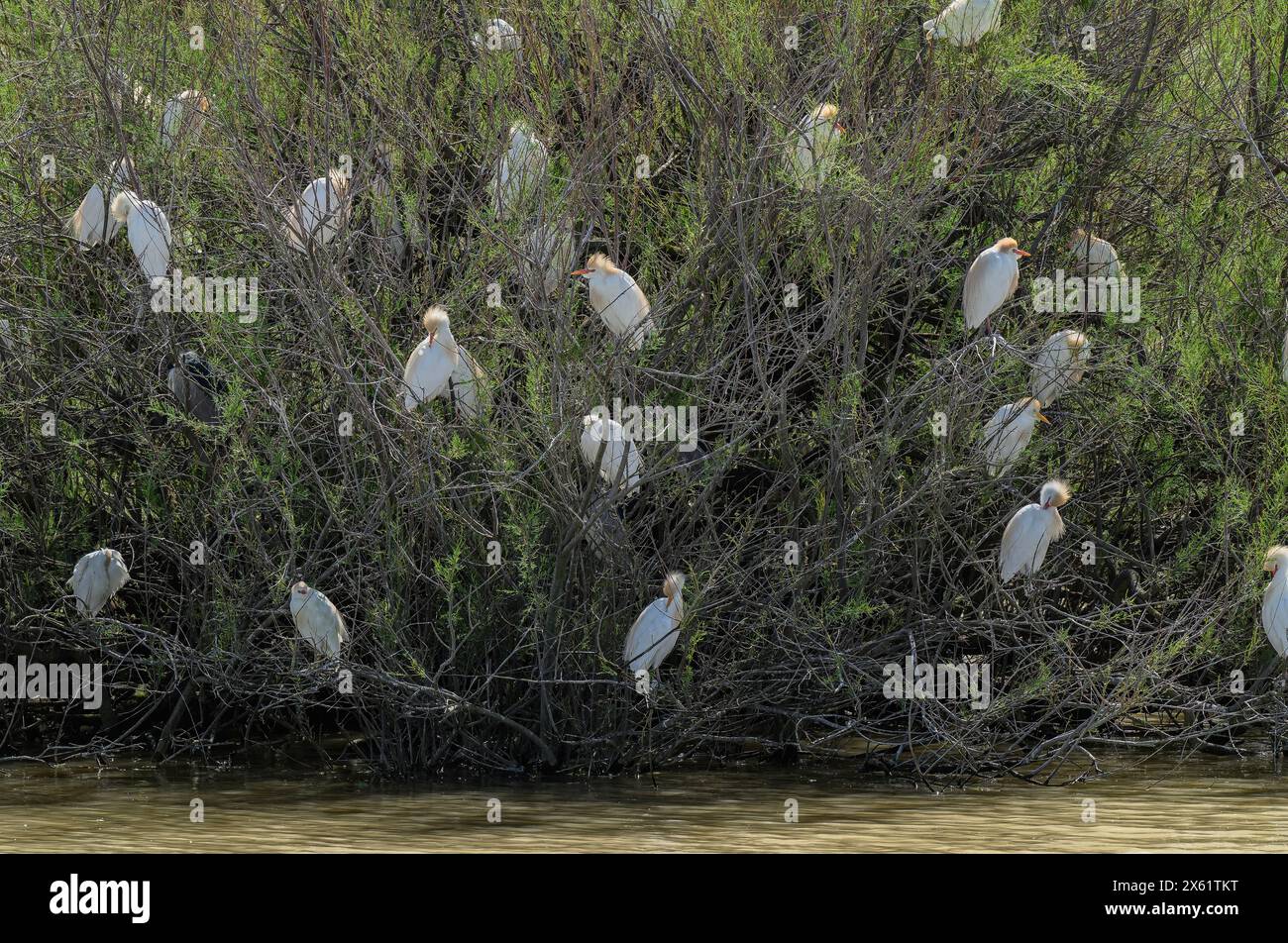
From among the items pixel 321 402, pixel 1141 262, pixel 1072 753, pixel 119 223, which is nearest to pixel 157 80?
pixel 119 223

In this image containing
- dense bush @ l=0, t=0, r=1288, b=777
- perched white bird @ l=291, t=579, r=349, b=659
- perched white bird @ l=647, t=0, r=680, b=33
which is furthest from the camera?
perched white bird @ l=647, t=0, r=680, b=33

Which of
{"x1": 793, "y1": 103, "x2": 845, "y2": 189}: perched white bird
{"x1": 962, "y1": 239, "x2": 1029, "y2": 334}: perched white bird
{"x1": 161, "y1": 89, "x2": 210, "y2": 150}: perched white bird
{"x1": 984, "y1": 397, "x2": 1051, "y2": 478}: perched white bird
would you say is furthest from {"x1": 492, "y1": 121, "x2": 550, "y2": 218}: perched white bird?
{"x1": 984, "y1": 397, "x2": 1051, "y2": 478}: perched white bird

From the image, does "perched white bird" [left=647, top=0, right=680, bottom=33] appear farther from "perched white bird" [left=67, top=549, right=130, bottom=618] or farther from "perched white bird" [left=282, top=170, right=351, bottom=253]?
"perched white bird" [left=67, top=549, right=130, bottom=618]

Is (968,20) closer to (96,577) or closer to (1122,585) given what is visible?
(1122,585)

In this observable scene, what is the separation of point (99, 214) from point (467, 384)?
1.78 m

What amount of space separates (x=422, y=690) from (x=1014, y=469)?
2.74 metres

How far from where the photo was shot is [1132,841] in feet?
20.2

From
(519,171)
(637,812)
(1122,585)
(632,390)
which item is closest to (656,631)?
(637,812)

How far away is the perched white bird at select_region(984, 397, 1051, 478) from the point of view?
7008mm

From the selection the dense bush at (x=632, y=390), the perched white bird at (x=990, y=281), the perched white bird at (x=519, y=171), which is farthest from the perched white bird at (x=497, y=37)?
the perched white bird at (x=990, y=281)

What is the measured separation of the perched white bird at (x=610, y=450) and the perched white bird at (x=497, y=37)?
65.0 inches

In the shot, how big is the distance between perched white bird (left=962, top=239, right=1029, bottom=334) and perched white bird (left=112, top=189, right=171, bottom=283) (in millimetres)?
3190

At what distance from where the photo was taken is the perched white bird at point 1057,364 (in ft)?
23.7

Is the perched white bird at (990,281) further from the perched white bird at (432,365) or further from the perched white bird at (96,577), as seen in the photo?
the perched white bird at (96,577)
